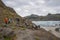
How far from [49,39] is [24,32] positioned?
393cm

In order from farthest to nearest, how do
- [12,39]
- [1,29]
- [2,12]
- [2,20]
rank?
[2,12] → [2,20] → [1,29] → [12,39]

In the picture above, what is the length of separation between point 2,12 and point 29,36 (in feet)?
61.0

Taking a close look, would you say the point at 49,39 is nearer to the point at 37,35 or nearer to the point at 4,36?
the point at 37,35

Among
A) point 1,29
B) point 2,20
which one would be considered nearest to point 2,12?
point 2,20

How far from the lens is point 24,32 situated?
31.9 m

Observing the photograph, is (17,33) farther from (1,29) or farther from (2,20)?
(2,20)

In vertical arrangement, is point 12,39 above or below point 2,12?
A: below

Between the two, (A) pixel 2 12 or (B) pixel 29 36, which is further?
(A) pixel 2 12

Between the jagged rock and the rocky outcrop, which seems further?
the jagged rock

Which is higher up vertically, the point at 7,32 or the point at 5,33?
the point at 7,32

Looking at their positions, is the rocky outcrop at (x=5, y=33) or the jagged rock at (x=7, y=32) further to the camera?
the jagged rock at (x=7, y=32)

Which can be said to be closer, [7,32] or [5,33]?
[5,33]

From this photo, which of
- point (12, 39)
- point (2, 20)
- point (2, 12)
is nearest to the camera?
point (12, 39)

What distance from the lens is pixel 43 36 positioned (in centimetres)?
3231
